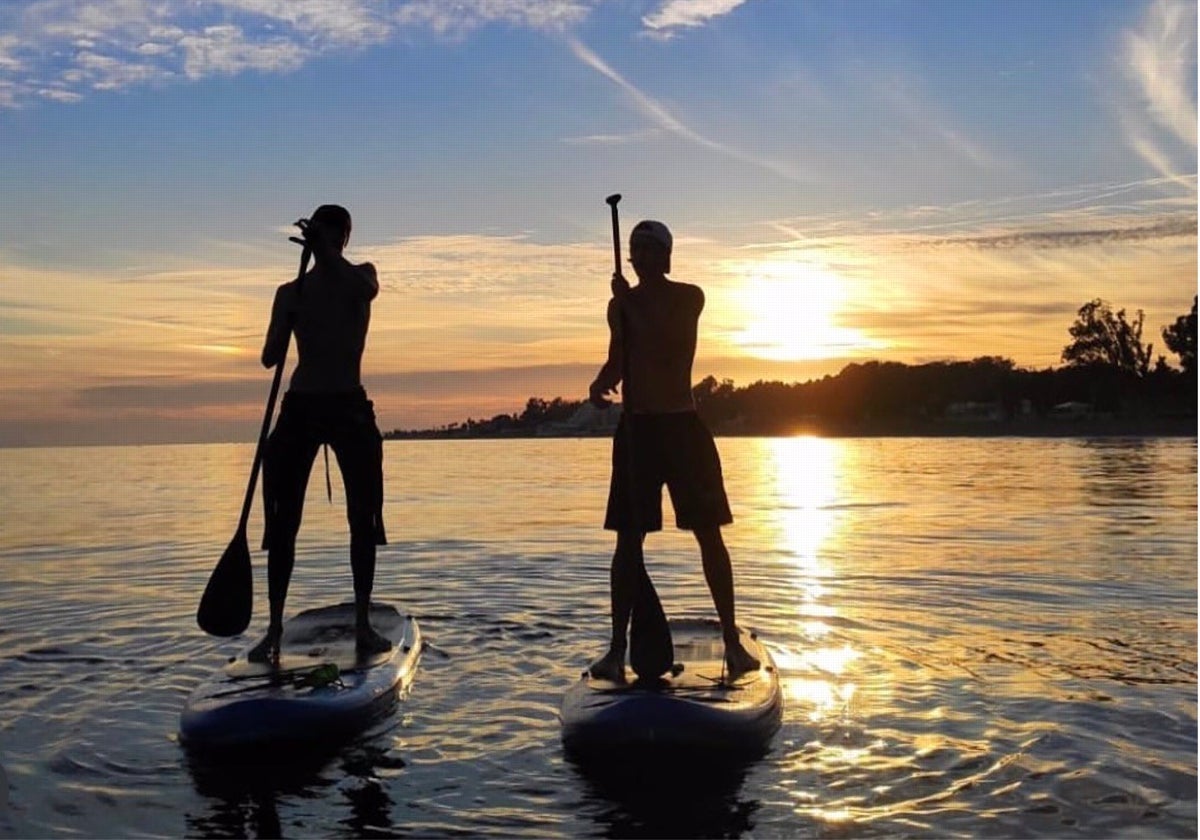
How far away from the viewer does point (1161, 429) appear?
107 m

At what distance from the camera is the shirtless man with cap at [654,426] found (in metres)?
7.37

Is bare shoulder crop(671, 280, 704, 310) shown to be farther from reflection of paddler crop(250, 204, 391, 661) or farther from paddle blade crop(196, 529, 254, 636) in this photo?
paddle blade crop(196, 529, 254, 636)

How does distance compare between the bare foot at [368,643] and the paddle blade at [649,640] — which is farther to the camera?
the bare foot at [368,643]

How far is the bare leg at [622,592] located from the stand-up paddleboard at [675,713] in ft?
0.37

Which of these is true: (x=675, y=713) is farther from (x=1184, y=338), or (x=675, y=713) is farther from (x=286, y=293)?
(x=1184, y=338)

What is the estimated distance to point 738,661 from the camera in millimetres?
7574

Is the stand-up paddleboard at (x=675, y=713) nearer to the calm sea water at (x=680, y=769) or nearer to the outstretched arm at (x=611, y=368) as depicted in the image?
the calm sea water at (x=680, y=769)

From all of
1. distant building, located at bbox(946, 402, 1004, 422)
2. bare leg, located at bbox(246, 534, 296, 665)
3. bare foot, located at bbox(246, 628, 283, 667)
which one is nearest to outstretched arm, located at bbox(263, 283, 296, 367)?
bare leg, located at bbox(246, 534, 296, 665)

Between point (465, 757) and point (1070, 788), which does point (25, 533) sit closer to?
point (465, 757)

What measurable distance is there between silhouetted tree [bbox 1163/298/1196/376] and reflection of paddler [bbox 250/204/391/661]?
416ft

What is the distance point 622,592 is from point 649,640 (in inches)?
14.9

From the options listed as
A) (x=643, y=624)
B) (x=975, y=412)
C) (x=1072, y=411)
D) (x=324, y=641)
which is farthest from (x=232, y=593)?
(x=975, y=412)

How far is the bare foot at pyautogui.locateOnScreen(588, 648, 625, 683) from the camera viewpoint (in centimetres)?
724

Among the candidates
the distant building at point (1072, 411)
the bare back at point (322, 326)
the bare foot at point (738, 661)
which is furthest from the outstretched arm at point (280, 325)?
the distant building at point (1072, 411)
